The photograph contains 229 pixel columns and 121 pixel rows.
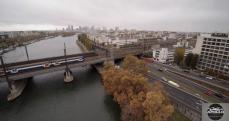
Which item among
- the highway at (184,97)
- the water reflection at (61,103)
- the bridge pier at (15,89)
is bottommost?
the water reflection at (61,103)

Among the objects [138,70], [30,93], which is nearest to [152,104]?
[138,70]

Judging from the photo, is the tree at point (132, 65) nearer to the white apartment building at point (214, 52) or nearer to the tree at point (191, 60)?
the tree at point (191, 60)

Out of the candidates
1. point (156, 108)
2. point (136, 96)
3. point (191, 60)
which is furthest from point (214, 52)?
point (156, 108)

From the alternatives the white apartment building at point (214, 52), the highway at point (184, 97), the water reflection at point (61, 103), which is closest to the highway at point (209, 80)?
the white apartment building at point (214, 52)

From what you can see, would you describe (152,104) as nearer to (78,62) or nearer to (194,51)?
(78,62)

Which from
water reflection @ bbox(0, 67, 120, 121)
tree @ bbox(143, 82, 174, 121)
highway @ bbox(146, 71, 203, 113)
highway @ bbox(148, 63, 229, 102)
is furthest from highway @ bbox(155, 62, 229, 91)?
water reflection @ bbox(0, 67, 120, 121)

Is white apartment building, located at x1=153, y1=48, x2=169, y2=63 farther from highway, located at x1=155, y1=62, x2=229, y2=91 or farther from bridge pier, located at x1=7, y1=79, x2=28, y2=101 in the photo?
bridge pier, located at x1=7, y1=79, x2=28, y2=101
